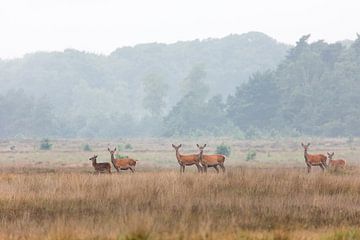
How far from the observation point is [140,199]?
18.2m

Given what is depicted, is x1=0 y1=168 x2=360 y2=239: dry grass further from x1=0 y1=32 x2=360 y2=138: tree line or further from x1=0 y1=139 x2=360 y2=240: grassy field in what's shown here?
x1=0 y1=32 x2=360 y2=138: tree line

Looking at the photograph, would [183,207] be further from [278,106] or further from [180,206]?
[278,106]

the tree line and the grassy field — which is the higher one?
the tree line

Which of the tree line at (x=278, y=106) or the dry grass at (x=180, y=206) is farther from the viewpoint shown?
the tree line at (x=278, y=106)

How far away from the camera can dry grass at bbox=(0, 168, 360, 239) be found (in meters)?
12.7

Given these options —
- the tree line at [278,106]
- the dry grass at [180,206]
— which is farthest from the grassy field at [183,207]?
the tree line at [278,106]

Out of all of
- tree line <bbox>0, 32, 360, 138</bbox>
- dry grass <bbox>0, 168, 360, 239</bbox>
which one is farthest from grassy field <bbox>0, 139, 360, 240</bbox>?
tree line <bbox>0, 32, 360, 138</bbox>

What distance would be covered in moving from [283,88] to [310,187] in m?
83.0

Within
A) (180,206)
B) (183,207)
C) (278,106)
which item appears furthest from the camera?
(278,106)

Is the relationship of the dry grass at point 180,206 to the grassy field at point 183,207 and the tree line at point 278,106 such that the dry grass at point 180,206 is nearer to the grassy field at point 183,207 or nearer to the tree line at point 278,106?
the grassy field at point 183,207

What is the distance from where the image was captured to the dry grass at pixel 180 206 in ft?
41.6

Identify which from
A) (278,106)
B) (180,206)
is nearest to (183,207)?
(180,206)

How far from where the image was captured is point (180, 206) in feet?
55.2

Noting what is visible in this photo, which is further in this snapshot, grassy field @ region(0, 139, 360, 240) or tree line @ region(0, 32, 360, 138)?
tree line @ region(0, 32, 360, 138)
